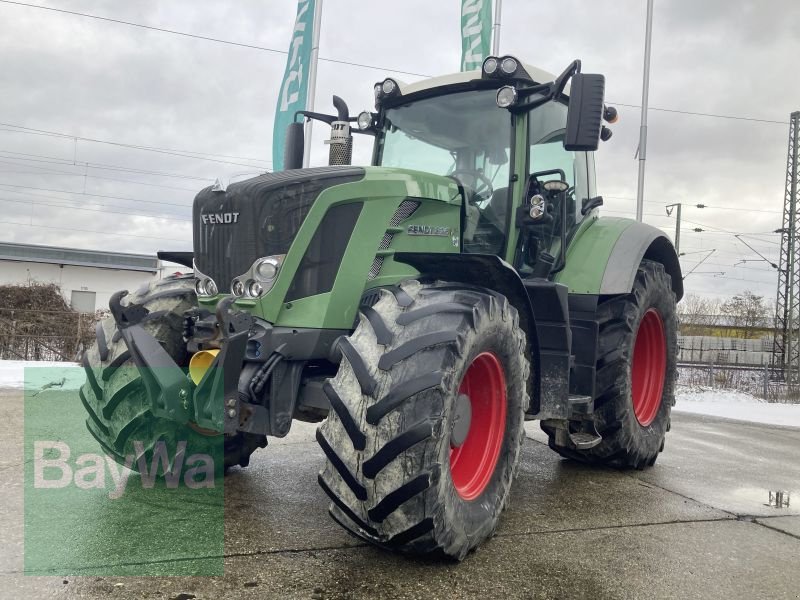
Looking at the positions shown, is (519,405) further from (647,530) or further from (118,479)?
(118,479)

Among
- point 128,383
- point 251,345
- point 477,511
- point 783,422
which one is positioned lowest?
point 783,422

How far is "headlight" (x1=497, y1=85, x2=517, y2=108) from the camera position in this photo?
4199 mm

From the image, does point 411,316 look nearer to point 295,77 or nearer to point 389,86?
point 389,86

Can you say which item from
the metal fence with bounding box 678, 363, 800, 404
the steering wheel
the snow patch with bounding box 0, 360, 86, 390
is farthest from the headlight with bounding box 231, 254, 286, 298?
the metal fence with bounding box 678, 363, 800, 404

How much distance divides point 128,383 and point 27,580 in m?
1.23

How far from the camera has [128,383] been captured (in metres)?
3.69

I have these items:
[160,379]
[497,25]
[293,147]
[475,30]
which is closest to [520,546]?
[160,379]

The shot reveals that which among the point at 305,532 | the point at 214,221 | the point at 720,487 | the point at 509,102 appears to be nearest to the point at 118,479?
the point at 305,532

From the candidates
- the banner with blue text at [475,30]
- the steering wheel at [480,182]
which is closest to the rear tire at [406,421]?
the steering wheel at [480,182]

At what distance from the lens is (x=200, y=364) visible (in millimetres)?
3320

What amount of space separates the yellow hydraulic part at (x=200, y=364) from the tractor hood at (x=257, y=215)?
0.41 metres

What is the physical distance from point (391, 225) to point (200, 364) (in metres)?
1.21

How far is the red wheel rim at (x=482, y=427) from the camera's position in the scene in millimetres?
3396

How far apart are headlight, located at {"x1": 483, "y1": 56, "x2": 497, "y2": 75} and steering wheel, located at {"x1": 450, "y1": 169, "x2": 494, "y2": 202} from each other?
624 millimetres
